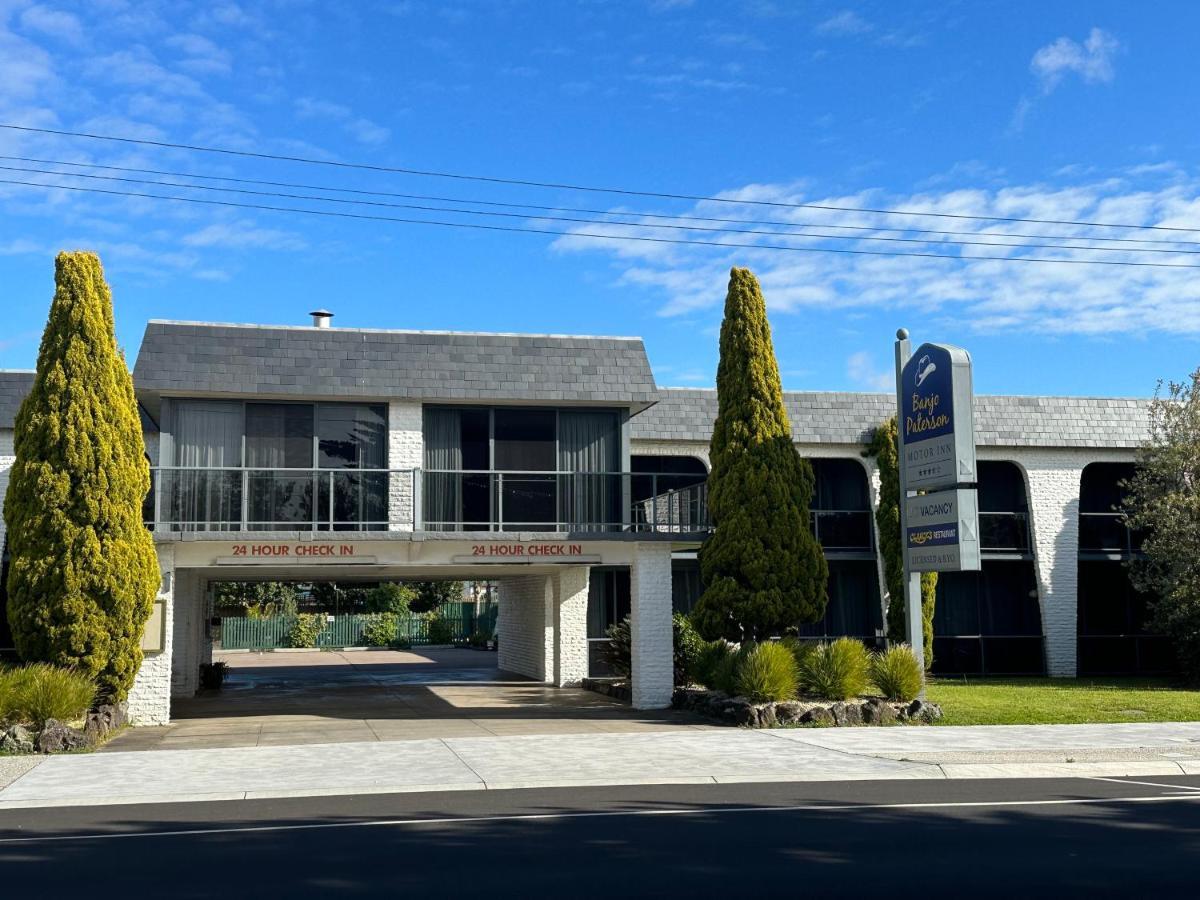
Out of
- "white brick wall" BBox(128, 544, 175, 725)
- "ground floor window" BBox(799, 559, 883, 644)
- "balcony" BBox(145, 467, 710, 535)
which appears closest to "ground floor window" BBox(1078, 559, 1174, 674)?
"ground floor window" BBox(799, 559, 883, 644)

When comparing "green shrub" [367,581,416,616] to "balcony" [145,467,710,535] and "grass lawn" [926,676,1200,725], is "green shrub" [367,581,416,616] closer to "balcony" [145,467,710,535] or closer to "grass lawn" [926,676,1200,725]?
"grass lawn" [926,676,1200,725]

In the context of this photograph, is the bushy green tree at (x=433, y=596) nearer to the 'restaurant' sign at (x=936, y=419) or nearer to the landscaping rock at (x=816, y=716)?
the 'restaurant' sign at (x=936, y=419)

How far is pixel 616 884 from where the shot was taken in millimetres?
7871

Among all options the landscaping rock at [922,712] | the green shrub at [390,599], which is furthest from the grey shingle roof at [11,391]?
the green shrub at [390,599]

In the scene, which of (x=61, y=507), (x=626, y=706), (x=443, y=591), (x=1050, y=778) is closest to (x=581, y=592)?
(x=626, y=706)

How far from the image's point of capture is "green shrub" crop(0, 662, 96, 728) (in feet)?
51.9

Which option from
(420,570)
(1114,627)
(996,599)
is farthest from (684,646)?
(1114,627)

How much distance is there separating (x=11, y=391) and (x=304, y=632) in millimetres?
29168

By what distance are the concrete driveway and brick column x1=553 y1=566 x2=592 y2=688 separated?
1.94 ft

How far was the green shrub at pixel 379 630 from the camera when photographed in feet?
171

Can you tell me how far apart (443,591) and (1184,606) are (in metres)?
38.4

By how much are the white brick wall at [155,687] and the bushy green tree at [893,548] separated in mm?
14685

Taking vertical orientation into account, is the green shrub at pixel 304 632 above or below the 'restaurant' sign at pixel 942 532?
below

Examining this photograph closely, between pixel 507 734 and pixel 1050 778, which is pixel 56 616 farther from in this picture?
pixel 1050 778
